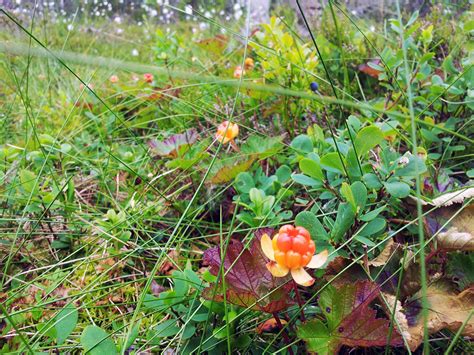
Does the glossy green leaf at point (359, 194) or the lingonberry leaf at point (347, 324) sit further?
the glossy green leaf at point (359, 194)

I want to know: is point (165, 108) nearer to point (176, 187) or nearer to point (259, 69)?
point (259, 69)

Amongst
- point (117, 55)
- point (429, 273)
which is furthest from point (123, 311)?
point (117, 55)

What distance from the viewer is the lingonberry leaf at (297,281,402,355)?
2.16ft

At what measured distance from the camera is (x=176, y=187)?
52.1 inches

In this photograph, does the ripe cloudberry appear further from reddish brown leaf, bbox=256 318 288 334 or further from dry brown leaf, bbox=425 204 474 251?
dry brown leaf, bbox=425 204 474 251

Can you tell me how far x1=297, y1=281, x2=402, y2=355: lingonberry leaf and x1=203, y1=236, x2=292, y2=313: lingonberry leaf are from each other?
0.07 m

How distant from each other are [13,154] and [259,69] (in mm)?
1062

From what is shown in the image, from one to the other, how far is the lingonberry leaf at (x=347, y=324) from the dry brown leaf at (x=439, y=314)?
4 cm

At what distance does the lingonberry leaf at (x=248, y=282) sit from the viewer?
28.0 inches

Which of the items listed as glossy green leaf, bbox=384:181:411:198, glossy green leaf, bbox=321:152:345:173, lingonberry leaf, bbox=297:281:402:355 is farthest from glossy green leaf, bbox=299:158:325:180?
lingonberry leaf, bbox=297:281:402:355

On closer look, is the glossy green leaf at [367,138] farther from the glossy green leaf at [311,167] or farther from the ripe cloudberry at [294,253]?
the ripe cloudberry at [294,253]

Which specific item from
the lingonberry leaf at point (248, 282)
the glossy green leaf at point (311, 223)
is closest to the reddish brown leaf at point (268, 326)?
the lingonberry leaf at point (248, 282)

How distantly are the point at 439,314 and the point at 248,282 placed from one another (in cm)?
33

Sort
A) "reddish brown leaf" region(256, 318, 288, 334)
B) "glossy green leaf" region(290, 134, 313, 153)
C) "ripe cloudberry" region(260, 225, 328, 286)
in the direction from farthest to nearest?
"glossy green leaf" region(290, 134, 313, 153) → "reddish brown leaf" region(256, 318, 288, 334) → "ripe cloudberry" region(260, 225, 328, 286)
